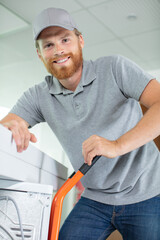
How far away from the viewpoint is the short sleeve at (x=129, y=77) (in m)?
1.10

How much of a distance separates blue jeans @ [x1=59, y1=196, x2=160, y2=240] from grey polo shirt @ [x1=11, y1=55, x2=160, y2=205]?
0.03 m

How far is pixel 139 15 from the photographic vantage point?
3.41 meters

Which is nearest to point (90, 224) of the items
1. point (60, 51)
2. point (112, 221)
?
point (112, 221)

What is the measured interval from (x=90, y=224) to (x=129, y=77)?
0.57 meters

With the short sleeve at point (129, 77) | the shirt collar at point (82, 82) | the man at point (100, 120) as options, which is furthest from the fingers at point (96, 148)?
the shirt collar at point (82, 82)

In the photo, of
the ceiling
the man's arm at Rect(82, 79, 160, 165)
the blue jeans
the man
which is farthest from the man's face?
the ceiling

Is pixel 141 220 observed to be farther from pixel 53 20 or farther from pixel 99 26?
pixel 99 26

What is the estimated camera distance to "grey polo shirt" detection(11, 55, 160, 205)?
3.77 feet

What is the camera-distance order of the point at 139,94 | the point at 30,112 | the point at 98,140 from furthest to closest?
the point at 30,112 → the point at 139,94 → the point at 98,140

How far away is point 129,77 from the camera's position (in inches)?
44.7

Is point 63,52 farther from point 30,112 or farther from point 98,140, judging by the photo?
point 98,140

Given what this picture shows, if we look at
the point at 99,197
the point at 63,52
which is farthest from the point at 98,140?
the point at 63,52

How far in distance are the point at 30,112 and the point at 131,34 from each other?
2735 millimetres

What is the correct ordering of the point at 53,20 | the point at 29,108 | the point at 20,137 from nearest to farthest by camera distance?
the point at 20,137 → the point at 53,20 → the point at 29,108
